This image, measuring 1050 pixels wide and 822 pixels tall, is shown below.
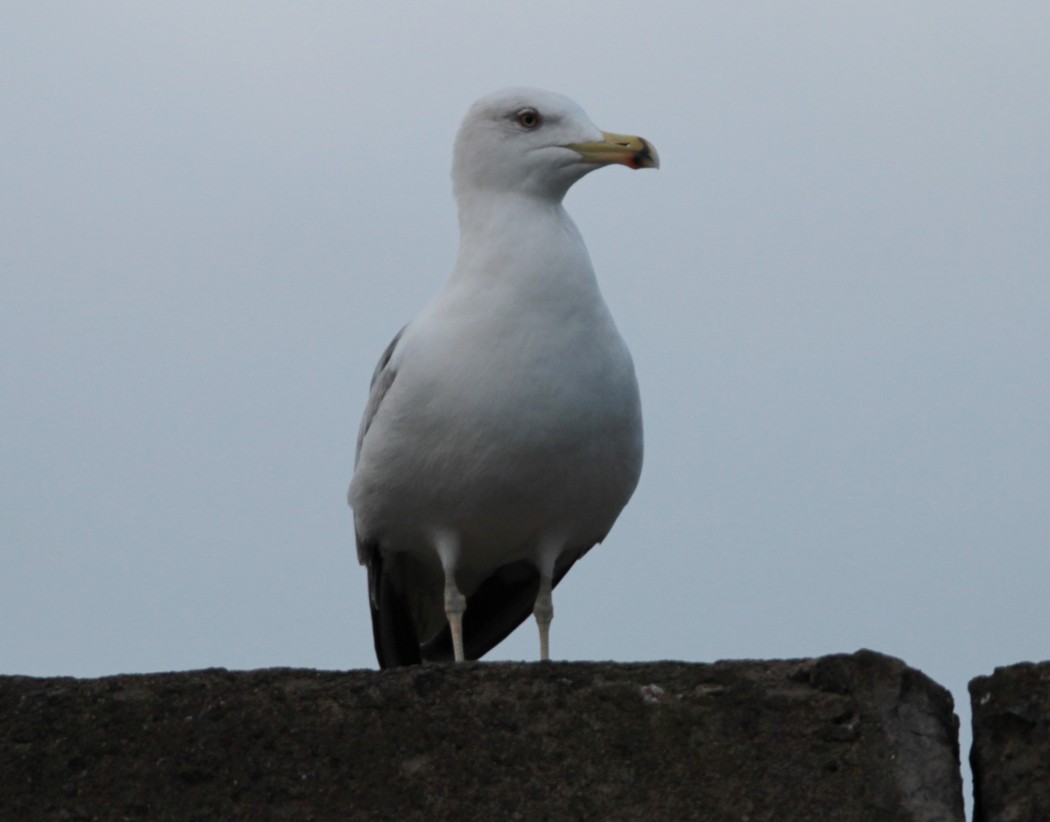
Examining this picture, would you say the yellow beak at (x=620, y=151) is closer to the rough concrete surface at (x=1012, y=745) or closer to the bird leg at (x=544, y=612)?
the bird leg at (x=544, y=612)

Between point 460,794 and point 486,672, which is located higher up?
point 486,672

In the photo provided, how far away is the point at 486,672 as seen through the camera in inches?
165

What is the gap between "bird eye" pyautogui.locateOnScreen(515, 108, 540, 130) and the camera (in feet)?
22.2

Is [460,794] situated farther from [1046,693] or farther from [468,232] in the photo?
[468,232]

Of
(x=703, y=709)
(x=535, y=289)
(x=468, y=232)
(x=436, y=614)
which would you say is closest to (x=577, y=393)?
(x=535, y=289)

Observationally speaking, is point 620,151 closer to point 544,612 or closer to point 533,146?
point 533,146

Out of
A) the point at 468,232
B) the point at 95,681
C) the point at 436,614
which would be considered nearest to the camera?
the point at 95,681

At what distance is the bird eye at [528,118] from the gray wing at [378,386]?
0.91 m

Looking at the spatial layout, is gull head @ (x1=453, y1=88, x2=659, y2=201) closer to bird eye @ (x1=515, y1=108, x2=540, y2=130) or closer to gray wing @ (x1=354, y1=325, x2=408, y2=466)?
bird eye @ (x1=515, y1=108, x2=540, y2=130)

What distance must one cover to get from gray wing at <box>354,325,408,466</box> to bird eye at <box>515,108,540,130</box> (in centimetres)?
91

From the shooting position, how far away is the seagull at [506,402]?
6117 millimetres

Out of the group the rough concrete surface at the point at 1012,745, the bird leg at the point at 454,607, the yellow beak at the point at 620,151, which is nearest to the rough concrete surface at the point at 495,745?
the rough concrete surface at the point at 1012,745

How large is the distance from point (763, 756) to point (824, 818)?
0.65ft

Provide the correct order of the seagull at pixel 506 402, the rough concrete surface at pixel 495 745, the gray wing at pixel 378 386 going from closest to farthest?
the rough concrete surface at pixel 495 745 → the seagull at pixel 506 402 → the gray wing at pixel 378 386
